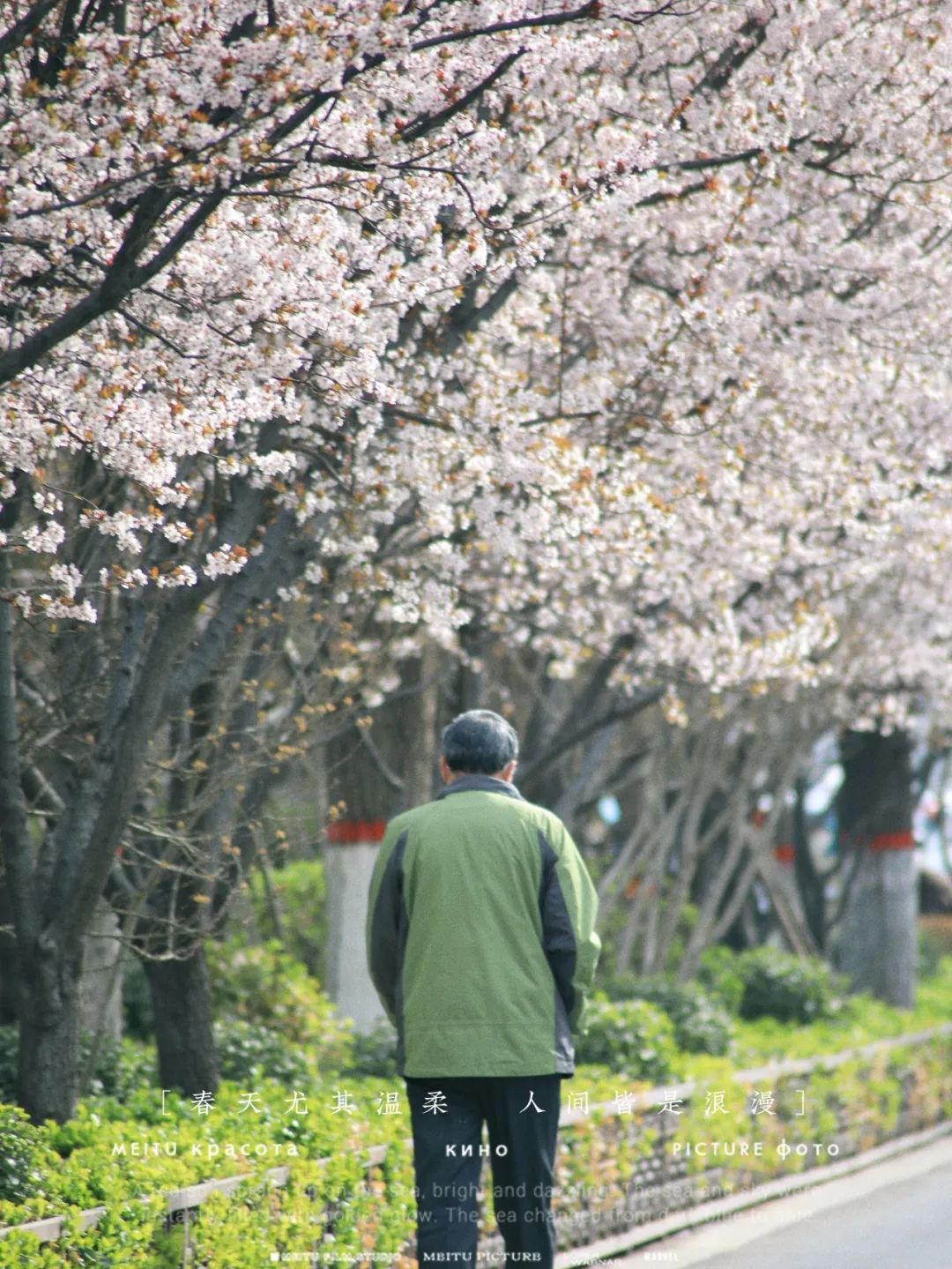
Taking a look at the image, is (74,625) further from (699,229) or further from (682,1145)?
(682,1145)

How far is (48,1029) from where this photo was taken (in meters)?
6.52

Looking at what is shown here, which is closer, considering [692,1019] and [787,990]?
[692,1019]

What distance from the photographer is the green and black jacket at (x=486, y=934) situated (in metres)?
5.02

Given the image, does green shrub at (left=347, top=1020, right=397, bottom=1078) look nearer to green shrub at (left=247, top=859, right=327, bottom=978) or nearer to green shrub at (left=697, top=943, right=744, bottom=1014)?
green shrub at (left=697, top=943, right=744, bottom=1014)

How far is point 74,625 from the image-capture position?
736 centimetres

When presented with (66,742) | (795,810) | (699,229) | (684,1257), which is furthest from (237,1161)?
(795,810)

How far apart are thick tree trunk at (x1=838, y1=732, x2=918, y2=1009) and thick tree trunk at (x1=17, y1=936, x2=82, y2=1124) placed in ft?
39.4

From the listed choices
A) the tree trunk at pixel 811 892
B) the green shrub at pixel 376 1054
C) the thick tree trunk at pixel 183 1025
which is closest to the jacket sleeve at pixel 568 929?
the thick tree trunk at pixel 183 1025

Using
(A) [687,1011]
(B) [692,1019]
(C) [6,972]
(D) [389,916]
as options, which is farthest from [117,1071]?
(A) [687,1011]

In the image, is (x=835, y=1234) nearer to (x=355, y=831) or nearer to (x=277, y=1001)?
(x=277, y=1001)

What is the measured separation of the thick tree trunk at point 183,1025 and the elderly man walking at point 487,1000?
3334 millimetres

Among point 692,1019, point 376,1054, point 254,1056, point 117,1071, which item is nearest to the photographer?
point 117,1071

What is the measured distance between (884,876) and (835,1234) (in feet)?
28.3

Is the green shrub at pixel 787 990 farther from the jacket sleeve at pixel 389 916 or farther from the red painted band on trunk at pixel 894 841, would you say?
the jacket sleeve at pixel 389 916
